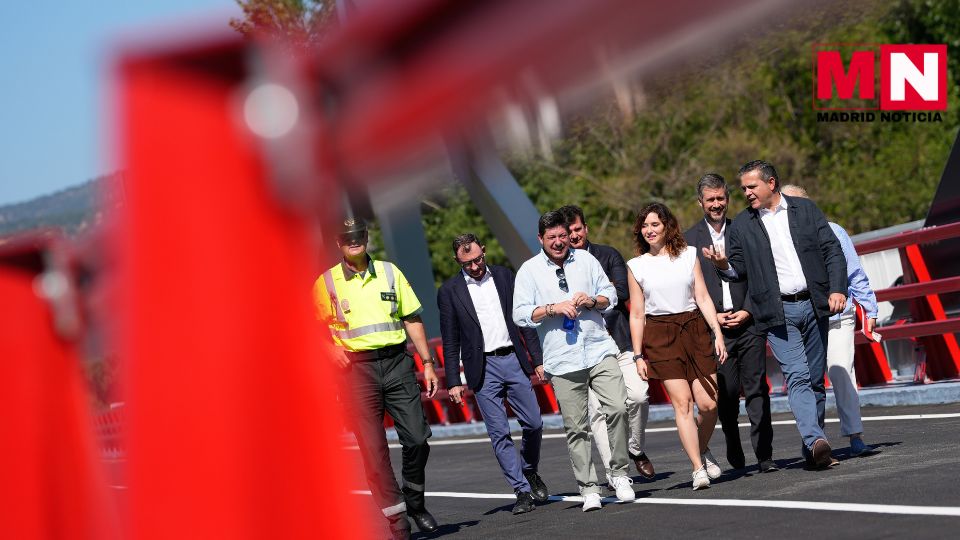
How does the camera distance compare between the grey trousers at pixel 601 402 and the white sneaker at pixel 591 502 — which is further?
the grey trousers at pixel 601 402

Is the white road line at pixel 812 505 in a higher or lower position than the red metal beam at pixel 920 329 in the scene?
lower

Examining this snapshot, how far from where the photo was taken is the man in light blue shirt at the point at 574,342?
882 centimetres

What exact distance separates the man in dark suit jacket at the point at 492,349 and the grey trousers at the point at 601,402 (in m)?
0.79

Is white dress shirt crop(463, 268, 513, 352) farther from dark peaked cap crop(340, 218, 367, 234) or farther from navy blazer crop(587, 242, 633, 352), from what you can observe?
dark peaked cap crop(340, 218, 367, 234)

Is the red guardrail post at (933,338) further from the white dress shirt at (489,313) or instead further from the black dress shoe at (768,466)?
the white dress shirt at (489,313)

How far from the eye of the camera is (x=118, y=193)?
1.15 meters

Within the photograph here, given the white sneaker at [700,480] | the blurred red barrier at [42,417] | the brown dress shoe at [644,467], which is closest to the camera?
the blurred red barrier at [42,417]

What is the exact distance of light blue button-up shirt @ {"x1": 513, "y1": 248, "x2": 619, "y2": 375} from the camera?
349 inches

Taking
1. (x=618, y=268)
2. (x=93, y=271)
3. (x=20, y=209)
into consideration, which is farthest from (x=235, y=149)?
(x=618, y=268)

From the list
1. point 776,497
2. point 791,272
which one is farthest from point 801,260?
point 776,497

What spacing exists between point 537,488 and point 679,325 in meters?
1.49

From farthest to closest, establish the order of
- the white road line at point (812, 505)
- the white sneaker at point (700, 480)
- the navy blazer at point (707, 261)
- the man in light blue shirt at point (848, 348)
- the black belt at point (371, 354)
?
the navy blazer at point (707, 261) → the man in light blue shirt at point (848, 348) → the white sneaker at point (700, 480) → the black belt at point (371, 354) → the white road line at point (812, 505)

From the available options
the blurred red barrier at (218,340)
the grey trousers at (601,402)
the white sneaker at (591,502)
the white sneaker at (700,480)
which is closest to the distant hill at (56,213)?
Result: the blurred red barrier at (218,340)

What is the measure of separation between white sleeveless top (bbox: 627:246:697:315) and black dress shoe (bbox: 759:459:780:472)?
1099 mm
